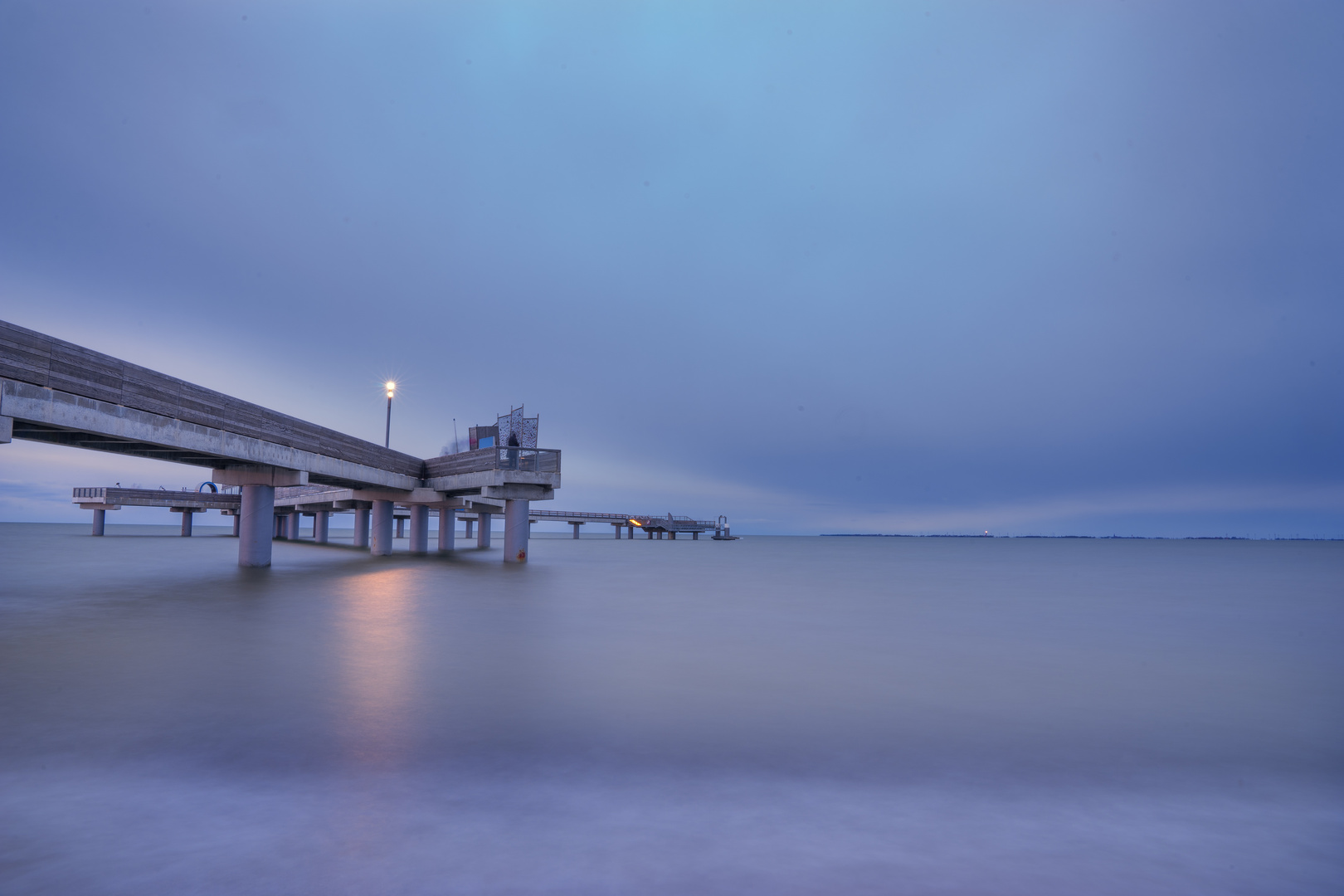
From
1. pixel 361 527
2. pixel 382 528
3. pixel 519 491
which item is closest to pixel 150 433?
pixel 519 491

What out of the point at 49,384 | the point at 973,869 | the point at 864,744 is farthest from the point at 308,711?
the point at 49,384

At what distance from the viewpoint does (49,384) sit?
54.8 ft

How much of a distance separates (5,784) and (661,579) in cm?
3033

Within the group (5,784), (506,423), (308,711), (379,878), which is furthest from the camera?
(506,423)

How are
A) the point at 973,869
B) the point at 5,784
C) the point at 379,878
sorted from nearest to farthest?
the point at 379,878
the point at 973,869
the point at 5,784

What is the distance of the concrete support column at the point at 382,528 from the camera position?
46344 millimetres

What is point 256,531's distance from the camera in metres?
31.5

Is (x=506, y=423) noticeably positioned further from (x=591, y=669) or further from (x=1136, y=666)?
(x=1136, y=666)

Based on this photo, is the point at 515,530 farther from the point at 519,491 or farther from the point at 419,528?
the point at 419,528

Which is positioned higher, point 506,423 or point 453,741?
point 506,423

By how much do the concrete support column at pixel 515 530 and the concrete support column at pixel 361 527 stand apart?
2632 centimetres

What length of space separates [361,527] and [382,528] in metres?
17.7

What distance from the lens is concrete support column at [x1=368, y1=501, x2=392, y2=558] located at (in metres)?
46.3

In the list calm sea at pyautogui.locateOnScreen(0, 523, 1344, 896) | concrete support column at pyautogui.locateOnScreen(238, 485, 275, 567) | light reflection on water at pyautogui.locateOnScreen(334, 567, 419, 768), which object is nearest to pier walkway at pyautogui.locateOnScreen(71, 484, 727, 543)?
concrete support column at pyautogui.locateOnScreen(238, 485, 275, 567)
